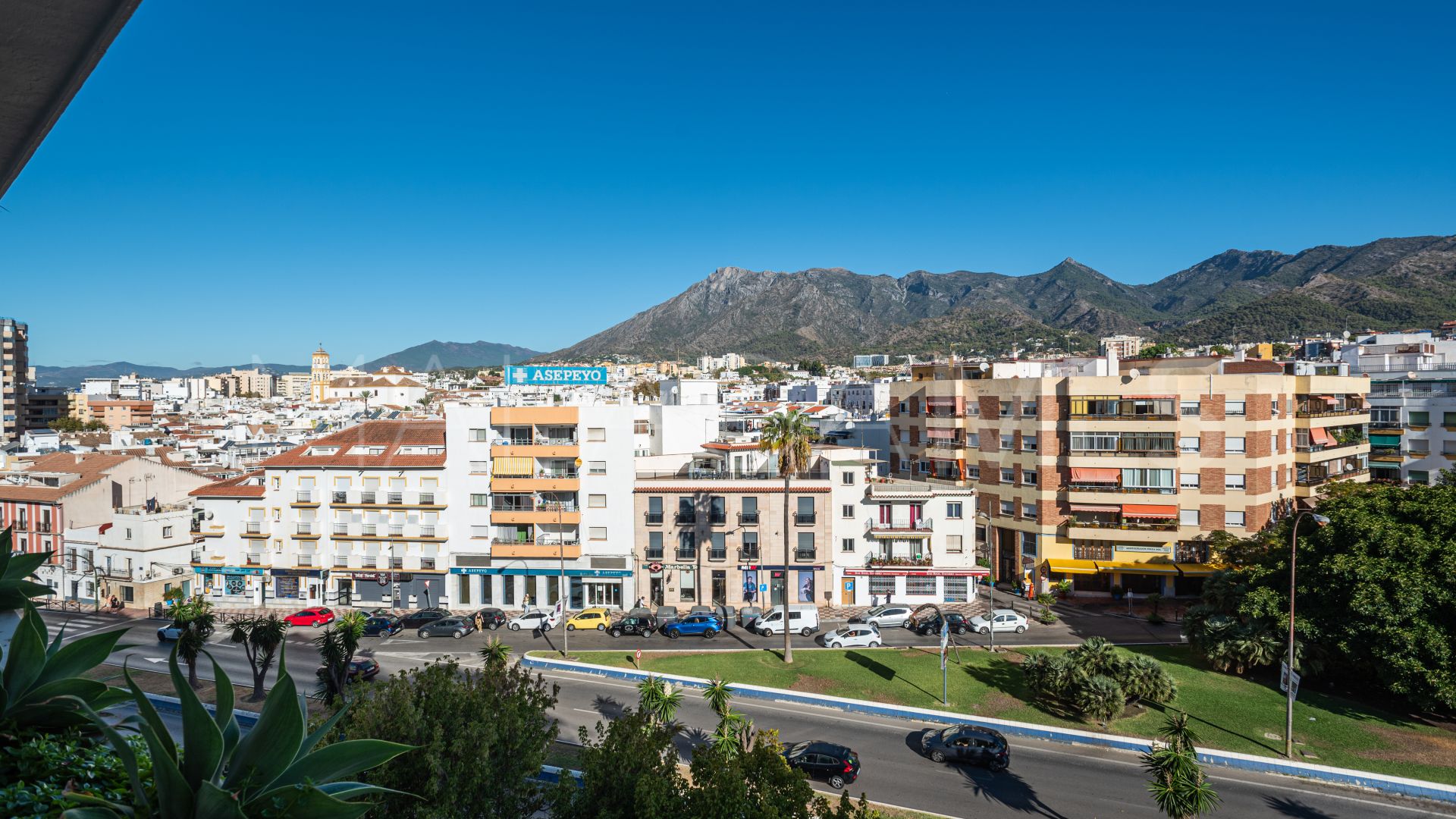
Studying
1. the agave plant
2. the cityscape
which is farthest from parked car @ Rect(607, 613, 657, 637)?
the agave plant

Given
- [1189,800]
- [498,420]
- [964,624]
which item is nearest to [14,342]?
[498,420]

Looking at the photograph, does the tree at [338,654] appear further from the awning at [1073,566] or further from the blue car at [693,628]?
the awning at [1073,566]

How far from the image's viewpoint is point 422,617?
46.8 meters

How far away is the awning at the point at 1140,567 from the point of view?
50125 millimetres

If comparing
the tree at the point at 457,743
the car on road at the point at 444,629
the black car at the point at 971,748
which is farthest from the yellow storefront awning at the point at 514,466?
the tree at the point at 457,743

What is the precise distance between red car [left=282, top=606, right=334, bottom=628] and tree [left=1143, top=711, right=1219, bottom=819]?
44.7 meters

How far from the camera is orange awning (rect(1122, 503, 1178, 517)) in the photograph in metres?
50.2

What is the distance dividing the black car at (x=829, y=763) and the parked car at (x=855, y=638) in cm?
1500

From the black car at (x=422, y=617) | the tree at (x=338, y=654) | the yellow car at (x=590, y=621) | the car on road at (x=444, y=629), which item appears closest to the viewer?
the tree at (x=338, y=654)

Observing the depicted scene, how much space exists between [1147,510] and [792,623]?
84.0 feet

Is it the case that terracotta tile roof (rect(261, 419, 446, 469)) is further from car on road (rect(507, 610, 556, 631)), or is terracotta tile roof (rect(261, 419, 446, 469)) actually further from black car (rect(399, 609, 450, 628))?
car on road (rect(507, 610, 556, 631))

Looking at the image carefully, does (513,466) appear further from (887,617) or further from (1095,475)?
(1095,475)

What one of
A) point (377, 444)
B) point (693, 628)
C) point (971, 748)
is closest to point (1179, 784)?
point (971, 748)

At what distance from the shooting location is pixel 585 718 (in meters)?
31.2
